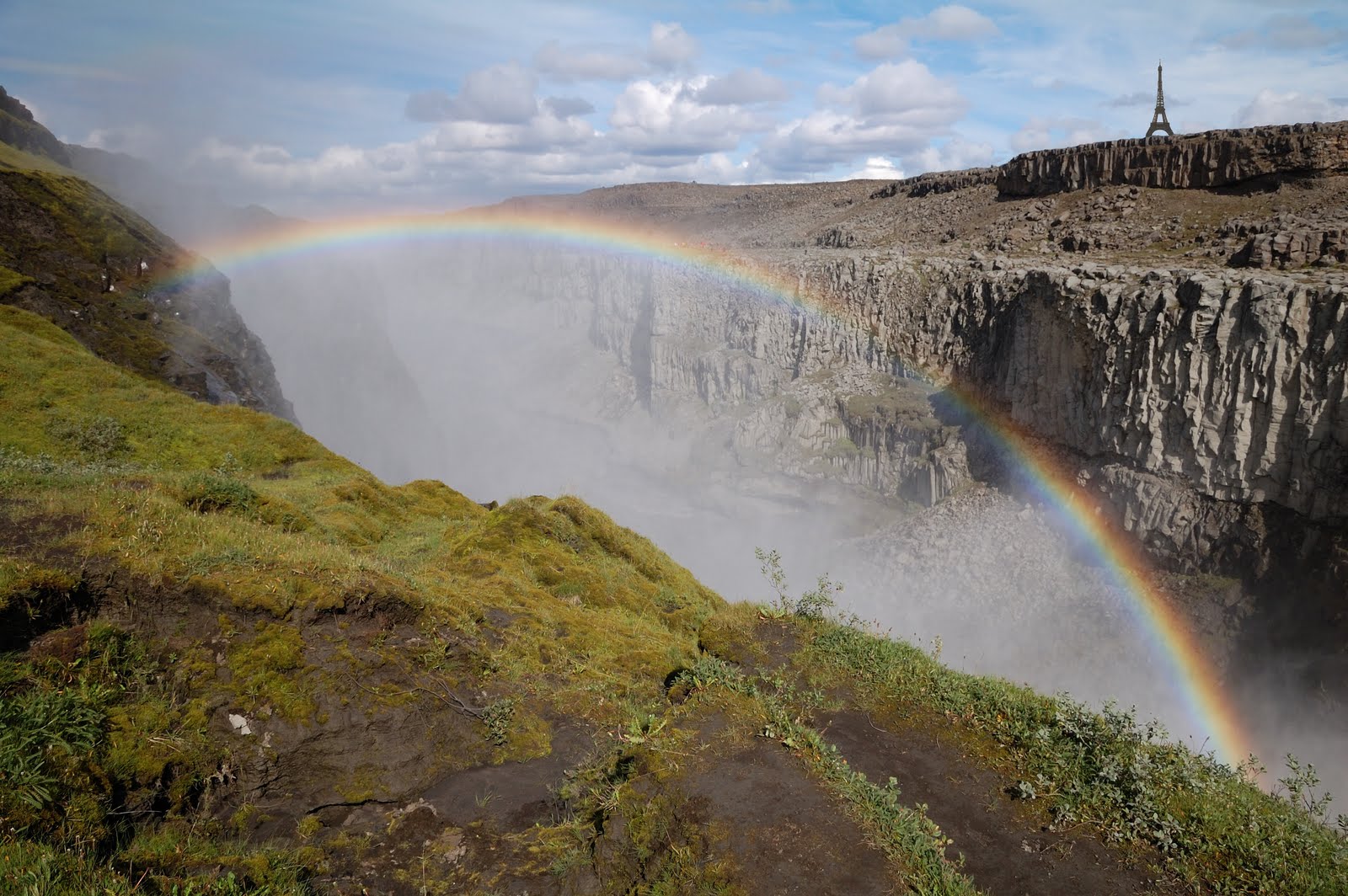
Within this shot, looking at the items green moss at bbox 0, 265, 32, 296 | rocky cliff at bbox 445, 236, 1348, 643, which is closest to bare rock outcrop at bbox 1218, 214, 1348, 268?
rocky cliff at bbox 445, 236, 1348, 643

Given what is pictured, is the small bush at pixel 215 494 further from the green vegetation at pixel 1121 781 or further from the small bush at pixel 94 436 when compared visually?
the green vegetation at pixel 1121 781

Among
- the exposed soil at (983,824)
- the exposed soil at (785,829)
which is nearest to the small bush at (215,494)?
the exposed soil at (785,829)

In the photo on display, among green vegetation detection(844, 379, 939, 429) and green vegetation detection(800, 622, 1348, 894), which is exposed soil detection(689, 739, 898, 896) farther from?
green vegetation detection(844, 379, 939, 429)

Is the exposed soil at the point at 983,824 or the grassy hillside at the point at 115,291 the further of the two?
the grassy hillside at the point at 115,291

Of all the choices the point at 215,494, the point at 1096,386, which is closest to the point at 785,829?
the point at 215,494

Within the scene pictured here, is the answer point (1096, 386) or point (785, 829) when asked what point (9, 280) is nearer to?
point (785, 829)

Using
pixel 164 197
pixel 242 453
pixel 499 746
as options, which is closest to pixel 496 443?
pixel 164 197

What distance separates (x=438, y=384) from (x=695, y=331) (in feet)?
280

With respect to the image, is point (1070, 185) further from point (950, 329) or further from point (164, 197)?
point (164, 197)

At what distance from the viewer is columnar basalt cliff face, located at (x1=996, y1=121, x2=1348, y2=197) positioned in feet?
181

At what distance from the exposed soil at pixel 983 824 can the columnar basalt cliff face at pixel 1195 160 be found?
70.2 meters

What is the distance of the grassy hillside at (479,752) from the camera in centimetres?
640

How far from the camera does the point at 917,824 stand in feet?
23.5

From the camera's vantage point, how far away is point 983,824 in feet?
24.9
